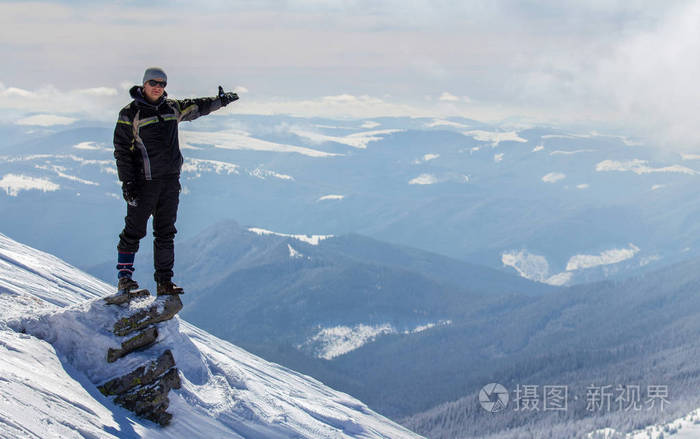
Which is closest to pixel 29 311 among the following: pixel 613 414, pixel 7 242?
pixel 7 242

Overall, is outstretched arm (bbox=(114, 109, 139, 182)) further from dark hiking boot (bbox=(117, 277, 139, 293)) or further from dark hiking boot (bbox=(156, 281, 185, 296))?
dark hiking boot (bbox=(156, 281, 185, 296))

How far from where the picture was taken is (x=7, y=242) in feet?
161

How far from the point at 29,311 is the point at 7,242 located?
31872 millimetres

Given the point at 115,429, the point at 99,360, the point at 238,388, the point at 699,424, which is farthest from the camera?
the point at 699,424

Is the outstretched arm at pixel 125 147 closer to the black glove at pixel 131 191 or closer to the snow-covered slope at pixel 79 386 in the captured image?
the black glove at pixel 131 191

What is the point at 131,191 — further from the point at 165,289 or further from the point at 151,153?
the point at 165,289

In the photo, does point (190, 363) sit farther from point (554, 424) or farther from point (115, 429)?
point (554, 424)

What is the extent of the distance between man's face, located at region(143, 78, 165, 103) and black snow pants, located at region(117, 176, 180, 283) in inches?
94.3

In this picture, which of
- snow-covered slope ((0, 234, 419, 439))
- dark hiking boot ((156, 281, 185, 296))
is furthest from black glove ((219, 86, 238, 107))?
snow-covered slope ((0, 234, 419, 439))

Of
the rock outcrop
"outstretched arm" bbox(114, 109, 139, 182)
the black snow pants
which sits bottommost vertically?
the rock outcrop

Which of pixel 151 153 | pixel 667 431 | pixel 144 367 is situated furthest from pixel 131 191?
pixel 667 431

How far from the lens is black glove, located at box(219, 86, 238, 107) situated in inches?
784

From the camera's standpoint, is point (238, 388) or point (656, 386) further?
point (656, 386)

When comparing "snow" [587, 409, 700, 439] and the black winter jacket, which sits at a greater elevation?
the black winter jacket
